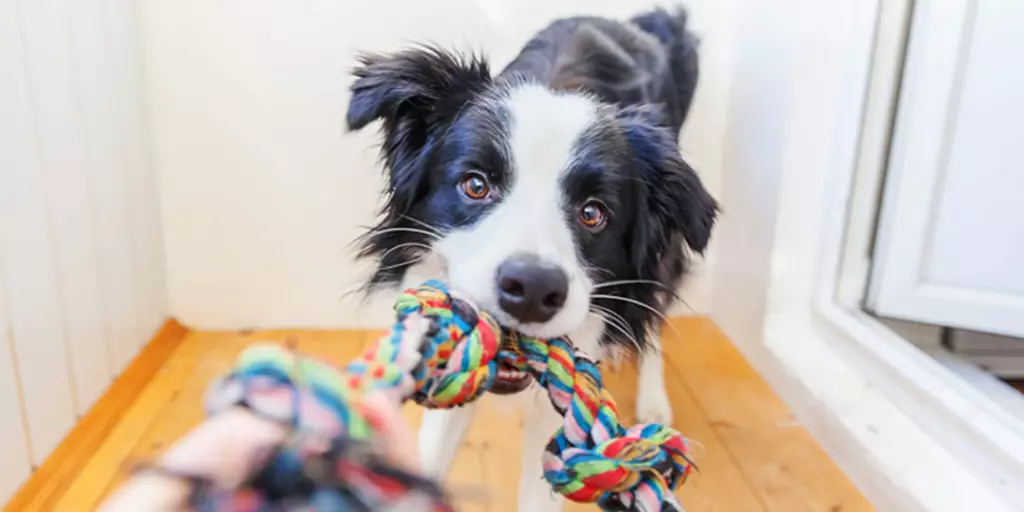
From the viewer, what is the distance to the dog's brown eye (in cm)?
105

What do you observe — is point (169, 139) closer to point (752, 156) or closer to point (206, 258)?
point (206, 258)

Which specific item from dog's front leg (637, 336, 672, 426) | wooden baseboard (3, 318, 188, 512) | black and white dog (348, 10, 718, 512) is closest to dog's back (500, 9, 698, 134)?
black and white dog (348, 10, 718, 512)

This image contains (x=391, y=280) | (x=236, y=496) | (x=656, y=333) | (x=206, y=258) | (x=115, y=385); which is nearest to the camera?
(x=236, y=496)

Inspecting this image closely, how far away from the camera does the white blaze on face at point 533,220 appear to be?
3.02 ft

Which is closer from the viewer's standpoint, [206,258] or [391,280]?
[391,280]

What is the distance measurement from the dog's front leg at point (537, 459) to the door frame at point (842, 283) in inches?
21.0

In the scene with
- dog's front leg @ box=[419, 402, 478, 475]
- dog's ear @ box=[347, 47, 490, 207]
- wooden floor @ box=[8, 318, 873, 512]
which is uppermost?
dog's ear @ box=[347, 47, 490, 207]

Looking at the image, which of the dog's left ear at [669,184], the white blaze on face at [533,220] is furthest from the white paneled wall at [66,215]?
the dog's left ear at [669,184]

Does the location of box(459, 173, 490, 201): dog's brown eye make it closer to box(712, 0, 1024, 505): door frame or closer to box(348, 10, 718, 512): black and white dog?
box(348, 10, 718, 512): black and white dog

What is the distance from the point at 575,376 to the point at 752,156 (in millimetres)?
1102

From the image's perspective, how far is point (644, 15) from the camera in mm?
1783

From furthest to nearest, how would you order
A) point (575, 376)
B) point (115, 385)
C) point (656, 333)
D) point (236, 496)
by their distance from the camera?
point (115, 385) < point (656, 333) < point (575, 376) < point (236, 496)

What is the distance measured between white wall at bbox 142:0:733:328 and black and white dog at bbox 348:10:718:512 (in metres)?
0.58

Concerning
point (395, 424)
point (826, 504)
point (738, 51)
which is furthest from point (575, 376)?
point (738, 51)
